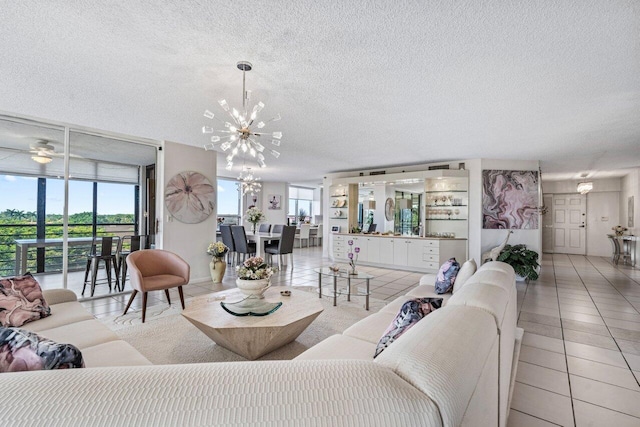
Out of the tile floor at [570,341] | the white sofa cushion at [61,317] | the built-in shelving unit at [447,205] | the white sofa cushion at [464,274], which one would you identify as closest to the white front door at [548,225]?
the tile floor at [570,341]

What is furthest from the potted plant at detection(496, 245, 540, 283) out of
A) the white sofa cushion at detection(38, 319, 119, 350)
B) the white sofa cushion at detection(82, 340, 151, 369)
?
the white sofa cushion at detection(38, 319, 119, 350)

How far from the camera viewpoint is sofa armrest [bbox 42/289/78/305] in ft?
8.29

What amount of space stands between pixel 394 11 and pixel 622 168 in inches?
342

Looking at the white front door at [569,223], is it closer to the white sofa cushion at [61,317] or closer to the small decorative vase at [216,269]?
the small decorative vase at [216,269]

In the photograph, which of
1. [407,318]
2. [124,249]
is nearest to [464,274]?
[407,318]

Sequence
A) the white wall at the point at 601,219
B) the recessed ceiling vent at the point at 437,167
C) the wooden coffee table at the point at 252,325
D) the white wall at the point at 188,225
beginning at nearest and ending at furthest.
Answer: the wooden coffee table at the point at 252,325, the white wall at the point at 188,225, the recessed ceiling vent at the point at 437,167, the white wall at the point at 601,219

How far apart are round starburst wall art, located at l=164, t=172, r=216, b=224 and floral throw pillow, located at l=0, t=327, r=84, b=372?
167 inches

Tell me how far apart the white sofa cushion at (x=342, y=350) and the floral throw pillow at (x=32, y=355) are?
3.37ft

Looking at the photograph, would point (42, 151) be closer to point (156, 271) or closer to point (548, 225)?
point (156, 271)

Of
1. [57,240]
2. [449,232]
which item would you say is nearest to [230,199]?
[57,240]

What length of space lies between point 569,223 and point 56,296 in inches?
496

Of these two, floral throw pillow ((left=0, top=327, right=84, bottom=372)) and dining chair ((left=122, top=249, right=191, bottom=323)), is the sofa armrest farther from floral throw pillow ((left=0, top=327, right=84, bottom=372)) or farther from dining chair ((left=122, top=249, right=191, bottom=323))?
floral throw pillow ((left=0, top=327, right=84, bottom=372))

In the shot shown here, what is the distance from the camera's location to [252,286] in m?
2.85

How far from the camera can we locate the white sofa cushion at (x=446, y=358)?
2.20ft
